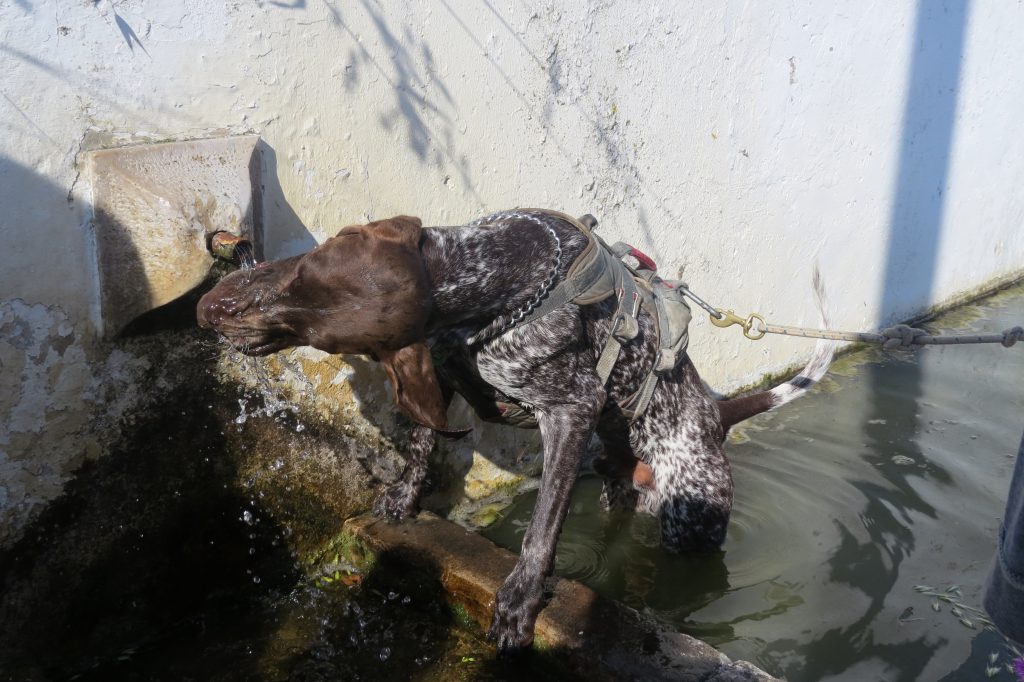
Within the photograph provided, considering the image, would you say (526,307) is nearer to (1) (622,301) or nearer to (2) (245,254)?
(1) (622,301)

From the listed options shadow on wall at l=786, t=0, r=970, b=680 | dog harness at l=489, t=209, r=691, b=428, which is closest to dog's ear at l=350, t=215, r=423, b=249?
dog harness at l=489, t=209, r=691, b=428

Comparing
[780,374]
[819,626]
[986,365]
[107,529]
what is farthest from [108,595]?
[986,365]

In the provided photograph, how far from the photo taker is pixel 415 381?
9.34 ft

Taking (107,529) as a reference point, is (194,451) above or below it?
above

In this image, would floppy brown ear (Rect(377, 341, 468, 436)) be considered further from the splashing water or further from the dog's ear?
the splashing water

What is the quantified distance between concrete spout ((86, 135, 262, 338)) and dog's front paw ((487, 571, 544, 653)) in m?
1.46

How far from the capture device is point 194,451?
10.3 feet

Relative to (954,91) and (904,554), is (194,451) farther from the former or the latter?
(954,91)

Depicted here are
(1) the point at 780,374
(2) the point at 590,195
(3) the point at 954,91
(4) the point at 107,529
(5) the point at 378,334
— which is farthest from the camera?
(3) the point at 954,91

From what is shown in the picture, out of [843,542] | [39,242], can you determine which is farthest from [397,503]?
[843,542]

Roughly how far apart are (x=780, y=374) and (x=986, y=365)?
1.52 meters

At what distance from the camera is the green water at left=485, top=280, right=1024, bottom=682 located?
3.30 metres

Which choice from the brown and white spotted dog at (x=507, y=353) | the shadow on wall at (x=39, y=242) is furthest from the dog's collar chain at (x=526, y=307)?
the shadow on wall at (x=39, y=242)

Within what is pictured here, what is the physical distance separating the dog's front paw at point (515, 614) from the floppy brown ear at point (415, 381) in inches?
24.1
